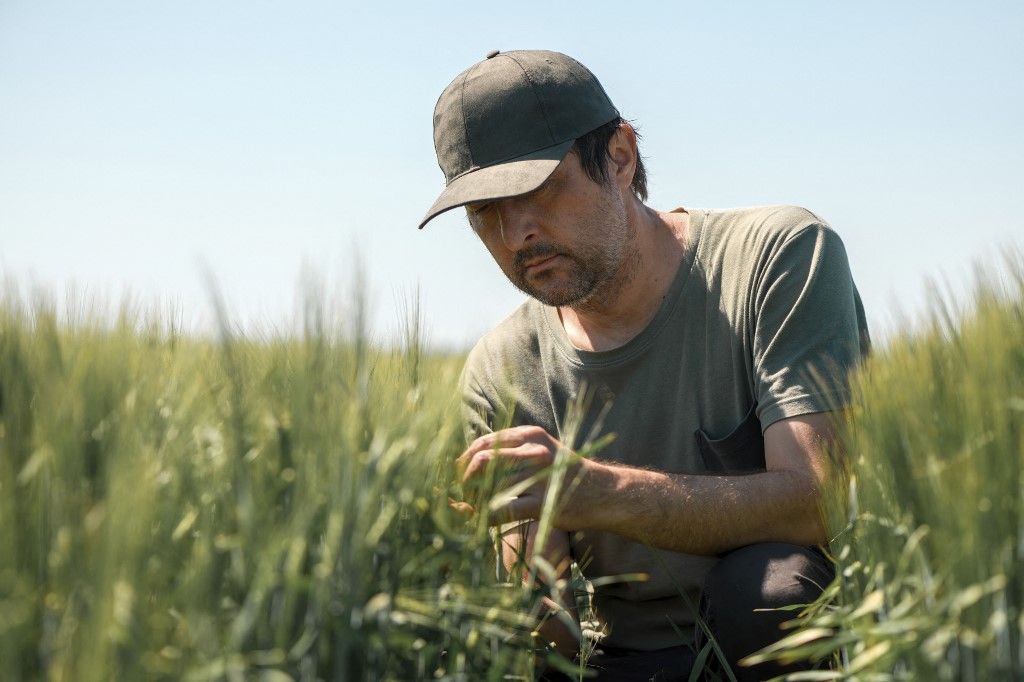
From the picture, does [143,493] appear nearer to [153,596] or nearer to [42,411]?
[153,596]

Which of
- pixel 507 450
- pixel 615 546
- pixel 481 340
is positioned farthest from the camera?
pixel 481 340

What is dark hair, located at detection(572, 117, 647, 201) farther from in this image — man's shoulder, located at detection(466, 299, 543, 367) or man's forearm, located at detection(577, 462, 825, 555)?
man's forearm, located at detection(577, 462, 825, 555)

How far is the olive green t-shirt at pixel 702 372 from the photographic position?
9.05 ft

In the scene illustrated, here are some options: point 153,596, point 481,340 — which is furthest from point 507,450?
point 481,340

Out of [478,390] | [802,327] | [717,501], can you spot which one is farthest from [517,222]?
[717,501]

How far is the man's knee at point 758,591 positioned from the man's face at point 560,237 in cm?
91

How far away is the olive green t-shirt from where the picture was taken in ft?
9.05

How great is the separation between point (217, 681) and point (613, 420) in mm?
1905

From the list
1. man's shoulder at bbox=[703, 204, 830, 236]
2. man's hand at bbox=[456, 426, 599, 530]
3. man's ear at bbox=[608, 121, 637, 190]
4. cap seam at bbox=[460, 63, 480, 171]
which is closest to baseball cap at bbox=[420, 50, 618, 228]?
cap seam at bbox=[460, 63, 480, 171]

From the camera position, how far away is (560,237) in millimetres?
3045

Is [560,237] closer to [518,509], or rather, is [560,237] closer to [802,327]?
[802,327]

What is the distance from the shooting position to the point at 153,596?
1.46m

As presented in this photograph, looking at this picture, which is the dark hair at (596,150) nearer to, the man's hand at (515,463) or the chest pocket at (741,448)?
the chest pocket at (741,448)

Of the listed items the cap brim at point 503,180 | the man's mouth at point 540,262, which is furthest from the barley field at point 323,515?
the man's mouth at point 540,262
